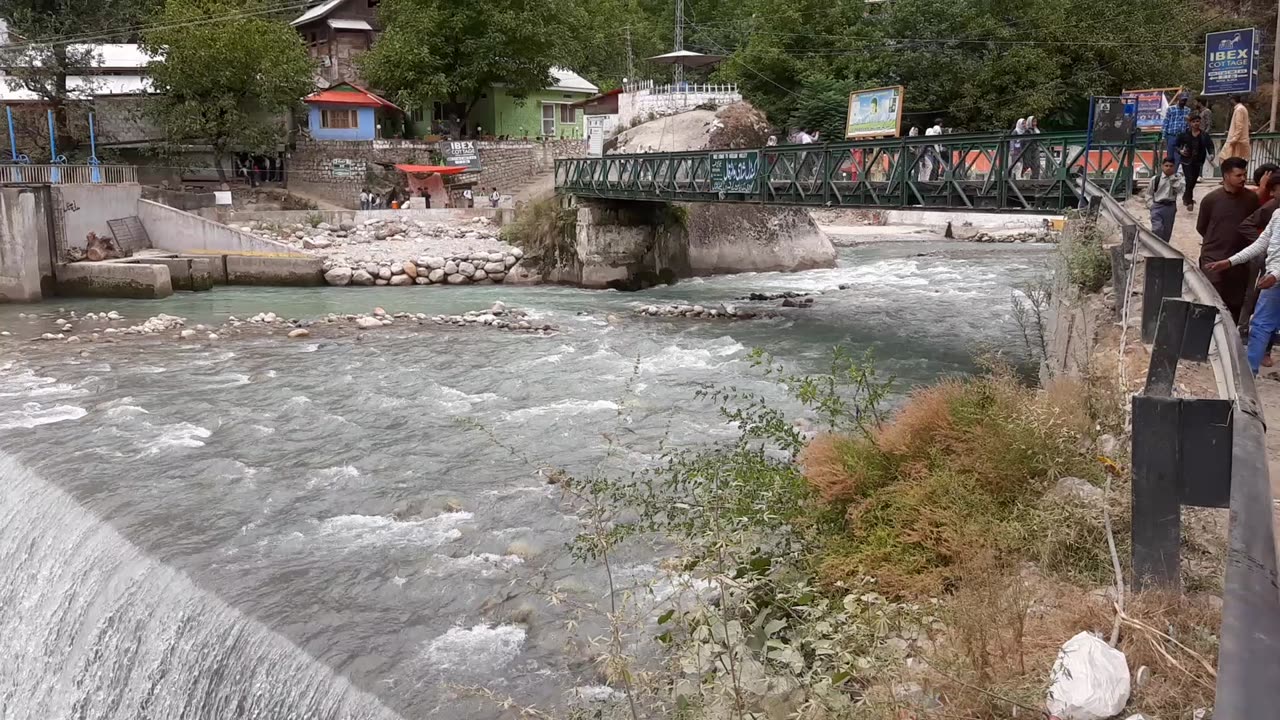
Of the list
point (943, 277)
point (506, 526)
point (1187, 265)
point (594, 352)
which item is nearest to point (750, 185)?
point (594, 352)

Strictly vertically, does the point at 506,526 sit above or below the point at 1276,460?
below

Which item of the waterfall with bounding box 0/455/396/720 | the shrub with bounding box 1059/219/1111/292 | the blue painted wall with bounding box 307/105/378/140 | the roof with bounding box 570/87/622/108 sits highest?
the roof with bounding box 570/87/622/108

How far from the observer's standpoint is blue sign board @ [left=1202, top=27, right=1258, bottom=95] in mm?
19234

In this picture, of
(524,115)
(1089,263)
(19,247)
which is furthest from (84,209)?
(1089,263)

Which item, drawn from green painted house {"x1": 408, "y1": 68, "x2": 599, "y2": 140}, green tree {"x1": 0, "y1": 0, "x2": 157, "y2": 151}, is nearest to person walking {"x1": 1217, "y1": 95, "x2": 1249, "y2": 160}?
green painted house {"x1": 408, "y1": 68, "x2": 599, "y2": 140}

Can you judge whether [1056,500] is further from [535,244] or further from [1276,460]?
[535,244]

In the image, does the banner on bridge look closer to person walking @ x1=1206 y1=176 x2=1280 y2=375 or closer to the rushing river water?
the rushing river water

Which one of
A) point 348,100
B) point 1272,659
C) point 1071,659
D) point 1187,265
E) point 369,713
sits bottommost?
point 369,713

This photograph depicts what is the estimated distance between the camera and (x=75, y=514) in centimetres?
1119

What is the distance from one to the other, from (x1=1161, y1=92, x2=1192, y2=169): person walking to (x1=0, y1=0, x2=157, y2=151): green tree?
41.2 meters

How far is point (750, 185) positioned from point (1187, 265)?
1998 centimetres

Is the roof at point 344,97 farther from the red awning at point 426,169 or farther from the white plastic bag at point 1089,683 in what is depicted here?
the white plastic bag at point 1089,683

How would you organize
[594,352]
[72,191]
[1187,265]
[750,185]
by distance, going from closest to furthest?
1. [1187,265]
2. [594,352]
3. [750,185]
4. [72,191]

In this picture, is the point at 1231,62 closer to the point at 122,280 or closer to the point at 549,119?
the point at 122,280
